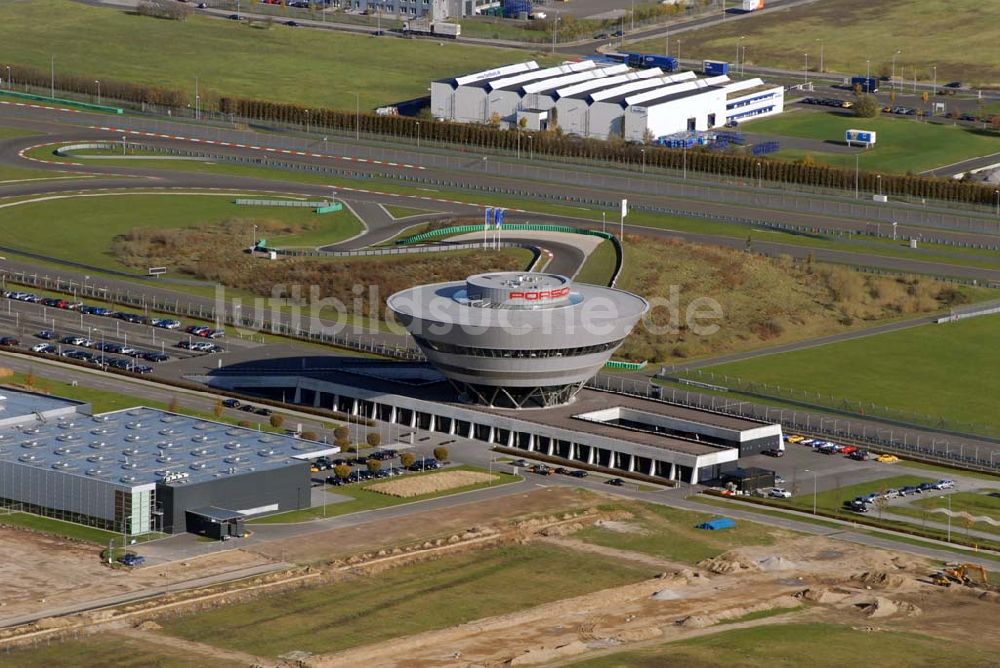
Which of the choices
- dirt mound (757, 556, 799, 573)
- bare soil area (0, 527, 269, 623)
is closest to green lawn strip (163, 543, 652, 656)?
bare soil area (0, 527, 269, 623)

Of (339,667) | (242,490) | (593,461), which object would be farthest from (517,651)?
(593,461)

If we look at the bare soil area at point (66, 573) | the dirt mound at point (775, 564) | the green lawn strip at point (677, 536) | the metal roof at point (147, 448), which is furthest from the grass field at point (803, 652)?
the metal roof at point (147, 448)

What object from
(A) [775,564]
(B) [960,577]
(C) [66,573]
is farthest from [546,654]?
(C) [66,573]

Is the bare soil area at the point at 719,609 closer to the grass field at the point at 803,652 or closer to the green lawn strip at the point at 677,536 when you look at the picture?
the grass field at the point at 803,652

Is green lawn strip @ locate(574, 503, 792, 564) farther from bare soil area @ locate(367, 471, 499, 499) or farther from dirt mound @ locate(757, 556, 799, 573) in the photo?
bare soil area @ locate(367, 471, 499, 499)

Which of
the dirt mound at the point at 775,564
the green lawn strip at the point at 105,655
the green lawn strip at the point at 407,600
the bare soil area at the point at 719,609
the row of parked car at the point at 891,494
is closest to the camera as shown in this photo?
the green lawn strip at the point at 105,655

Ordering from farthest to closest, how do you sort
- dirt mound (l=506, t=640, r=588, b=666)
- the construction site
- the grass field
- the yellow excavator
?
1. the yellow excavator
2. the construction site
3. the grass field
4. dirt mound (l=506, t=640, r=588, b=666)
